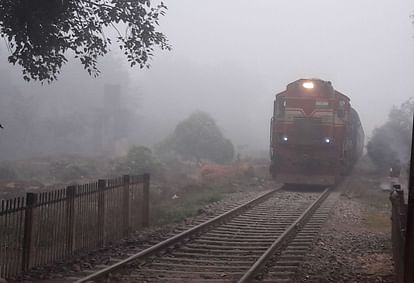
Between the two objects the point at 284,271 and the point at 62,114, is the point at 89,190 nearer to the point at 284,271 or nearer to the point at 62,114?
the point at 284,271

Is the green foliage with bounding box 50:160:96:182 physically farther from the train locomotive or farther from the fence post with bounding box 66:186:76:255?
the fence post with bounding box 66:186:76:255

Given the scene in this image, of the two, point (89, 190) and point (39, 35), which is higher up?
point (39, 35)

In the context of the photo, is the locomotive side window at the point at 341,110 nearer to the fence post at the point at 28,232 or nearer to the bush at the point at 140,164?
the bush at the point at 140,164

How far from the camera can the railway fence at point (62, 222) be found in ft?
25.6

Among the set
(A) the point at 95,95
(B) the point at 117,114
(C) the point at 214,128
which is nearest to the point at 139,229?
(C) the point at 214,128

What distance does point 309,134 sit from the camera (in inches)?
871

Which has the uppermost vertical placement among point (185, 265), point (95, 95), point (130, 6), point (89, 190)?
point (95, 95)

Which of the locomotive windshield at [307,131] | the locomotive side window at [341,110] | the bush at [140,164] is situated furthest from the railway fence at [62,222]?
the bush at [140,164]

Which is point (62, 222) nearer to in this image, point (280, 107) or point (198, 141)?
Result: point (280, 107)

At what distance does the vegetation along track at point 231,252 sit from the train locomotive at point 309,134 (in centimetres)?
710

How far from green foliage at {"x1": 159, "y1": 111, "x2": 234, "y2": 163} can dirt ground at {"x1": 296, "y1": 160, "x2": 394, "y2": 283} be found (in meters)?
21.0

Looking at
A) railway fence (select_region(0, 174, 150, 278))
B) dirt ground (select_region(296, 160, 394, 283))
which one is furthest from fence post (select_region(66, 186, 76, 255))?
dirt ground (select_region(296, 160, 394, 283))

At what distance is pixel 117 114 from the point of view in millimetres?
62125

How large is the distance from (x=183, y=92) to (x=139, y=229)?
7767 centimetres
